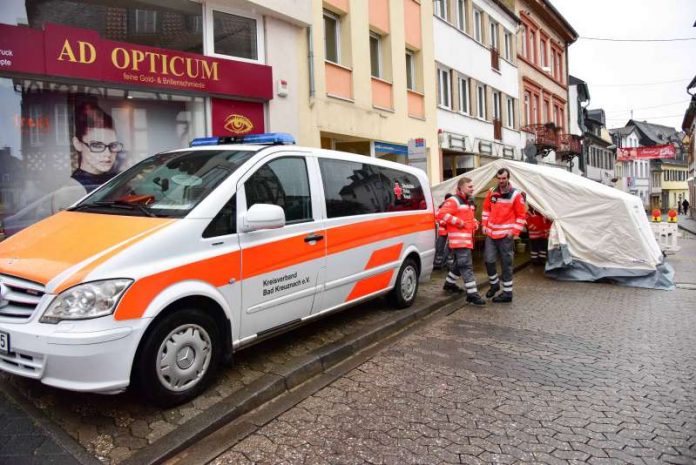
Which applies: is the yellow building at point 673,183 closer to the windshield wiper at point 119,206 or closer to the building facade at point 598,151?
the building facade at point 598,151

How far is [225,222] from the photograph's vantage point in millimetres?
3896

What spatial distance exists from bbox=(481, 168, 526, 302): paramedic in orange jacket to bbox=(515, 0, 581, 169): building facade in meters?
18.4

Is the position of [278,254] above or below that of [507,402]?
above

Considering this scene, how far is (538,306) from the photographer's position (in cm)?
750

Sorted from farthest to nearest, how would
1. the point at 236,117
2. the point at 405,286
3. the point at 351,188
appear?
the point at 236,117 < the point at 405,286 < the point at 351,188

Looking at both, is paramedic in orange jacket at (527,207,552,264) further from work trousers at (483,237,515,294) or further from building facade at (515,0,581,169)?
building facade at (515,0,581,169)

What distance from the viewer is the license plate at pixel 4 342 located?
315 cm

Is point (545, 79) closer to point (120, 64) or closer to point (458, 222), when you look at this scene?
point (458, 222)

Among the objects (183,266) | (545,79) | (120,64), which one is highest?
(545,79)

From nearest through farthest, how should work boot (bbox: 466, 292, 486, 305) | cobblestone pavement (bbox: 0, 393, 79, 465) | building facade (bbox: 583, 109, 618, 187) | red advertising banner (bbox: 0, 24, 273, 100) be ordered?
cobblestone pavement (bbox: 0, 393, 79, 465), red advertising banner (bbox: 0, 24, 273, 100), work boot (bbox: 466, 292, 486, 305), building facade (bbox: 583, 109, 618, 187)

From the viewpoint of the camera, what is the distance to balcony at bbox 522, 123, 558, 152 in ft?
85.6

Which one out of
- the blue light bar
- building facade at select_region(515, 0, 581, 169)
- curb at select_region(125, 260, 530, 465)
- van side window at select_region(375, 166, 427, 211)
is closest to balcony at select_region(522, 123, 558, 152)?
building facade at select_region(515, 0, 581, 169)

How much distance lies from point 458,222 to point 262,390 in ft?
13.9

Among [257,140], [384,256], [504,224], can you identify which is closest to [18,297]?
[257,140]
